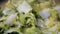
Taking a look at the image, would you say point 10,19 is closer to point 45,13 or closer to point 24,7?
point 24,7

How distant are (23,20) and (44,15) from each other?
0.18m

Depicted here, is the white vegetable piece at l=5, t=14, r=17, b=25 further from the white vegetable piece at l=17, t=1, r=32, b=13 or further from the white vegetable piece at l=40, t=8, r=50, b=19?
the white vegetable piece at l=40, t=8, r=50, b=19

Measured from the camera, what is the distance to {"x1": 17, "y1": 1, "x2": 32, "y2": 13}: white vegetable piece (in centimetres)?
146

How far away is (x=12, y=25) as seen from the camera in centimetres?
139

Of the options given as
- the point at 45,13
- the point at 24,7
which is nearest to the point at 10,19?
the point at 24,7

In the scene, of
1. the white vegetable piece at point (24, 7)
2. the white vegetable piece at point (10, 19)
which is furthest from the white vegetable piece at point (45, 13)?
the white vegetable piece at point (10, 19)

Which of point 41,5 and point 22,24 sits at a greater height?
point 41,5

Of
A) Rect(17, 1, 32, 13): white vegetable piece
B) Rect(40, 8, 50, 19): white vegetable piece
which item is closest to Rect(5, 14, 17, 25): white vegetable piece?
Rect(17, 1, 32, 13): white vegetable piece

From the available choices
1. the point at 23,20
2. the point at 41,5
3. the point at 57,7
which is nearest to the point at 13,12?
the point at 23,20

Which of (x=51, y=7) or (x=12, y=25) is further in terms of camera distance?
(x=51, y=7)

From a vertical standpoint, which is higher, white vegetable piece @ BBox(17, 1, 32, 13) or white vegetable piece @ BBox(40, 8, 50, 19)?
white vegetable piece @ BBox(17, 1, 32, 13)

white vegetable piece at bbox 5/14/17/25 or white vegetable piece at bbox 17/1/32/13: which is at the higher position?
white vegetable piece at bbox 17/1/32/13

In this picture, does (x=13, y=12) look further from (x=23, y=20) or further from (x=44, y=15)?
(x=44, y=15)

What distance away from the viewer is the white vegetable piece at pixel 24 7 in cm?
146
